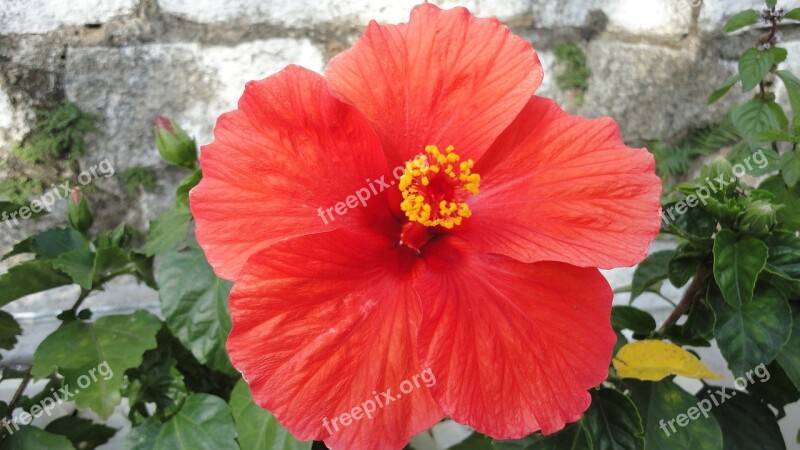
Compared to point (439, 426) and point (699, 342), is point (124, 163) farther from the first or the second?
point (699, 342)

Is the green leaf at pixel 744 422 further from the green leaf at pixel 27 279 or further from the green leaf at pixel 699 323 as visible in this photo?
the green leaf at pixel 27 279

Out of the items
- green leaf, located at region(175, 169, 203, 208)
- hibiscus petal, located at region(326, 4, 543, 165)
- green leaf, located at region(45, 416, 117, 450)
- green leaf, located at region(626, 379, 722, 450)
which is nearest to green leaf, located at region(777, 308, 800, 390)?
green leaf, located at region(626, 379, 722, 450)

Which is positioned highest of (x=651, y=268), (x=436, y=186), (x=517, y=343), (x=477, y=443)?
(x=436, y=186)

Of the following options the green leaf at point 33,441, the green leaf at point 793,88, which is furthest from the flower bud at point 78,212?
the green leaf at point 793,88

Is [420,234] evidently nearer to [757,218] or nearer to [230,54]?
A: [757,218]

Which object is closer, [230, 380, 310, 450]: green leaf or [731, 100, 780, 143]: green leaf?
[230, 380, 310, 450]: green leaf

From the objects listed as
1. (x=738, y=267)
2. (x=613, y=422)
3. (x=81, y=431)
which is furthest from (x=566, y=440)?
(x=81, y=431)

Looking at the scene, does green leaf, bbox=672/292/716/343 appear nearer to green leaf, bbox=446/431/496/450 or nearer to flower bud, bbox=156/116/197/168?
green leaf, bbox=446/431/496/450
